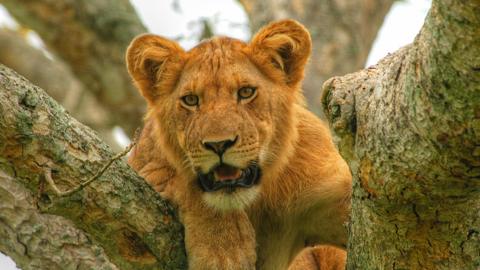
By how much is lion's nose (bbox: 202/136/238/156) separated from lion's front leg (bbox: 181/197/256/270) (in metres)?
0.58

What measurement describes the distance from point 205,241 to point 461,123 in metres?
2.58

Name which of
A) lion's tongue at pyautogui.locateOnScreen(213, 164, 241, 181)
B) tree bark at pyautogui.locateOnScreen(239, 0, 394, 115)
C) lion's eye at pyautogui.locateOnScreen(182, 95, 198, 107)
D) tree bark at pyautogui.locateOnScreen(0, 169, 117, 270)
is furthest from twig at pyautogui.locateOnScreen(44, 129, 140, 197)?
tree bark at pyautogui.locateOnScreen(239, 0, 394, 115)

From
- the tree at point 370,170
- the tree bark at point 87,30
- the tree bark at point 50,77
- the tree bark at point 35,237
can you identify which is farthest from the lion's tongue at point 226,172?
the tree bark at point 50,77

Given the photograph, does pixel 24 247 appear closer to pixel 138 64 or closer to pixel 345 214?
pixel 138 64

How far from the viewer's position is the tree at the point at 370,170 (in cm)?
371

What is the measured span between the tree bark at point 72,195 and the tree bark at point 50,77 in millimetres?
6621

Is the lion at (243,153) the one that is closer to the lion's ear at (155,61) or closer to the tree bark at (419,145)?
the lion's ear at (155,61)

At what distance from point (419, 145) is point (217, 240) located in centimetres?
227

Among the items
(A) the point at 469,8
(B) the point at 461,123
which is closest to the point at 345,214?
(B) the point at 461,123

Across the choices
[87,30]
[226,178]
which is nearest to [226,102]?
[226,178]

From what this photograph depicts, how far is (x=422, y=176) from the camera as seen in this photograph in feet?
13.4

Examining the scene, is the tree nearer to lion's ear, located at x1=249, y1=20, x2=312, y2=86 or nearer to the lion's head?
the lion's head

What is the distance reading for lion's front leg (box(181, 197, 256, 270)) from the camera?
229 inches

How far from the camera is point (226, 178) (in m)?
5.74
